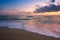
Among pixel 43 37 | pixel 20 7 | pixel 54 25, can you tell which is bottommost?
pixel 43 37

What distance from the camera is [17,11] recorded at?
2.11 meters

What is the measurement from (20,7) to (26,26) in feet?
1.07

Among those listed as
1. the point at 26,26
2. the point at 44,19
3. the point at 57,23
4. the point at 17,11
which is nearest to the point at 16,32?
the point at 26,26

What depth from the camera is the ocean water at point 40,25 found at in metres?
2.02

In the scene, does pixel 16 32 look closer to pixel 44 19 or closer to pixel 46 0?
pixel 44 19

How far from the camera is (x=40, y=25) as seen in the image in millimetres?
2061

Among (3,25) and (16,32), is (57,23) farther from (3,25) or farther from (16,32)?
(3,25)

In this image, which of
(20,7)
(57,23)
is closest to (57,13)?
(57,23)

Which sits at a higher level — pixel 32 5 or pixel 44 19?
pixel 32 5

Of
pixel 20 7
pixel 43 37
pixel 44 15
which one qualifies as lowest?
pixel 43 37

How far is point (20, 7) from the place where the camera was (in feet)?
6.96

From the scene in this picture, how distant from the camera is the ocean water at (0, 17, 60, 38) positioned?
2.02m

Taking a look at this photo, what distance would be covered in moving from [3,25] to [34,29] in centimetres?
51

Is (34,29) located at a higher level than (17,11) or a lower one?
lower
